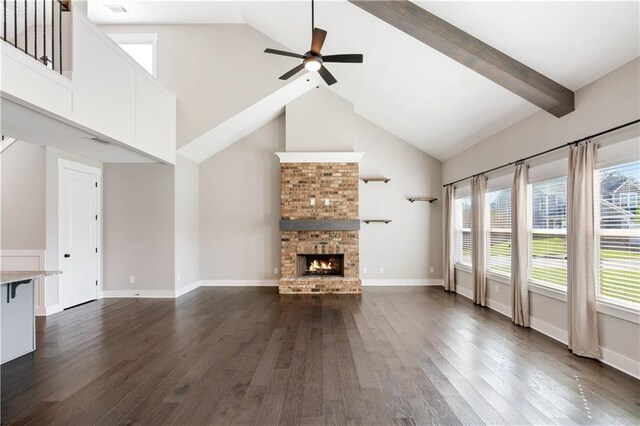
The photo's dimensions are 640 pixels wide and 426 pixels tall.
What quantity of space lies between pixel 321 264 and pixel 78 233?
4.66 metres

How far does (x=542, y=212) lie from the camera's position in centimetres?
409

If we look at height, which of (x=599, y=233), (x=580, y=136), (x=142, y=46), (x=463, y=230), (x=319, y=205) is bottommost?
(x=463, y=230)

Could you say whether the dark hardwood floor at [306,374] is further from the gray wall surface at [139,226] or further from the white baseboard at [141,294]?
the gray wall surface at [139,226]

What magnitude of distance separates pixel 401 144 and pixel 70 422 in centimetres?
697

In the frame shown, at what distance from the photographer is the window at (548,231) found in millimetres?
3736

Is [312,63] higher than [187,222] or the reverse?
higher

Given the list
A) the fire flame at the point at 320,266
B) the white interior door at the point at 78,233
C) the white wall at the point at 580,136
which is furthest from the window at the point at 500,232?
the white interior door at the point at 78,233

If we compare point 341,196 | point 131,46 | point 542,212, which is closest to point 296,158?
point 341,196

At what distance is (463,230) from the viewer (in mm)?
6430

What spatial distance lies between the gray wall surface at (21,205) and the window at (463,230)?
7.62m

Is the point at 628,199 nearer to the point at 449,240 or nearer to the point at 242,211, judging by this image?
the point at 449,240

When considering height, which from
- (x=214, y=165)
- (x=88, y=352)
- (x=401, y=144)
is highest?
(x=401, y=144)

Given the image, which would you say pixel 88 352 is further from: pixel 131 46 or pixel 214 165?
pixel 131 46

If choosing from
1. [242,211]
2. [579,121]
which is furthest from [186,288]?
[579,121]
